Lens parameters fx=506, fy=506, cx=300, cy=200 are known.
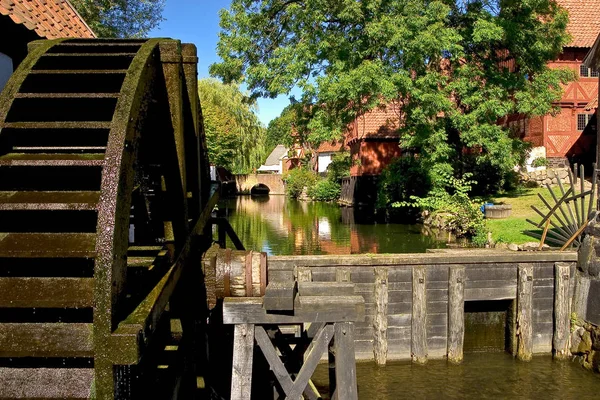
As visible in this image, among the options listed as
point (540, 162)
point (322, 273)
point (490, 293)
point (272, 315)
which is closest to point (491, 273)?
point (490, 293)

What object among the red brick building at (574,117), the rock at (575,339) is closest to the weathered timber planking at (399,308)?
the rock at (575,339)

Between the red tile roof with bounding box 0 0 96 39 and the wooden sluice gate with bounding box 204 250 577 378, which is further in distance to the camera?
the wooden sluice gate with bounding box 204 250 577 378

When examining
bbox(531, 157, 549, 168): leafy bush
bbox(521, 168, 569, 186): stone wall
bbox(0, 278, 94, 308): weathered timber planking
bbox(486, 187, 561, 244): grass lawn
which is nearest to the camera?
bbox(0, 278, 94, 308): weathered timber planking

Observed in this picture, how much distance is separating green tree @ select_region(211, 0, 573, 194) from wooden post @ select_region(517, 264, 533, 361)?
33.6 feet

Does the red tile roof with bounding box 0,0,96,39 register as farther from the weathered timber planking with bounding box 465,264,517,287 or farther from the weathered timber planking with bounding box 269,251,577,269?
the weathered timber planking with bounding box 465,264,517,287

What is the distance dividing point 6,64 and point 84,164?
4280 mm

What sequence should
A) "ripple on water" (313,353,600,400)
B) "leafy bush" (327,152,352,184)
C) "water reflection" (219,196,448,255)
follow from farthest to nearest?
1. "leafy bush" (327,152,352,184)
2. "water reflection" (219,196,448,255)
3. "ripple on water" (313,353,600,400)

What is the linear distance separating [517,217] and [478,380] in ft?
37.0

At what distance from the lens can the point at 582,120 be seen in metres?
26.0

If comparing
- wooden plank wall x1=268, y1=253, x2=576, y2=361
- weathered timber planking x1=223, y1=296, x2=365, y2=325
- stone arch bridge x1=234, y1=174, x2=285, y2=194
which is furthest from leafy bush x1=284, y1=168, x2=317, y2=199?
weathered timber planking x1=223, y1=296, x2=365, y2=325

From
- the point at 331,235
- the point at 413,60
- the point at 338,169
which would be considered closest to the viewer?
the point at 413,60

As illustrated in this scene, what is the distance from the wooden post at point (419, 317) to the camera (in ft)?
27.1

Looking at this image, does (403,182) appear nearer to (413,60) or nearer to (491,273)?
(413,60)

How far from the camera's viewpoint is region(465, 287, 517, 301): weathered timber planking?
854 centimetres
